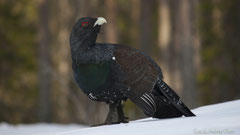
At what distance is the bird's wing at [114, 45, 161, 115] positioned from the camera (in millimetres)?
6020

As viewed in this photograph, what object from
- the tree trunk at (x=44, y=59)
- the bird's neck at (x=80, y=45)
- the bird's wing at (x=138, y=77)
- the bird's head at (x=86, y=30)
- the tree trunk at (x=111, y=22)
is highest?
the bird's head at (x=86, y=30)

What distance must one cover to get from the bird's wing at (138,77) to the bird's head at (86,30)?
33cm

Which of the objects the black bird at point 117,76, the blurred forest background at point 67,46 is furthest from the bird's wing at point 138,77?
the blurred forest background at point 67,46

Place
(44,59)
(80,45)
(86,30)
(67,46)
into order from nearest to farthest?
(80,45) < (86,30) < (67,46) < (44,59)

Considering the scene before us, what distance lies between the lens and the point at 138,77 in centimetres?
609

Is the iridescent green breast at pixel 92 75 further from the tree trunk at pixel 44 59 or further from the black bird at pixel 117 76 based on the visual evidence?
the tree trunk at pixel 44 59

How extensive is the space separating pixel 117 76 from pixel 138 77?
0.90 feet

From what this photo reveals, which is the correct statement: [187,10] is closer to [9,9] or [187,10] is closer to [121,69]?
[121,69]

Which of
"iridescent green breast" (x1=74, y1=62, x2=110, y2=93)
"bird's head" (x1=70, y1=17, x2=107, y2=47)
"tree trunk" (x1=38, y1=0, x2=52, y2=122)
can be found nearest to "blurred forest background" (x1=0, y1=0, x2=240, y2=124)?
"tree trunk" (x1=38, y1=0, x2=52, y2=122)

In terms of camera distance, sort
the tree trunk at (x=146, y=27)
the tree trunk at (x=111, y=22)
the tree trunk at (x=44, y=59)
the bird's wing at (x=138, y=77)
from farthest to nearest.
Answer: the tree trunk at (x=44, y=59) < the tree trunk at (x=146, y=27) < the tree trunk at (x=111, y=22) < the bird's wing at (x=138, y=77)

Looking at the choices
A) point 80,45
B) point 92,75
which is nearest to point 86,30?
point 80,45

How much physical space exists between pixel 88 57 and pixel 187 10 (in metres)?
10.3

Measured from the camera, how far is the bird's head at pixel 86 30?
6172mm

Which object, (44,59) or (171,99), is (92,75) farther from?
(44,59)
